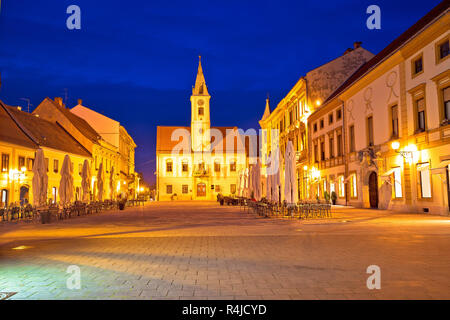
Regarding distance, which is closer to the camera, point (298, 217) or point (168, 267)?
point (168, 267)

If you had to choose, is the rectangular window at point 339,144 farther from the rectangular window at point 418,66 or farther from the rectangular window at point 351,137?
the rectangular window at point 418,66

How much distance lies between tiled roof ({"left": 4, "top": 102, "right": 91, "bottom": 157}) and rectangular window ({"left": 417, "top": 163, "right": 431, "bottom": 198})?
29.6 metres

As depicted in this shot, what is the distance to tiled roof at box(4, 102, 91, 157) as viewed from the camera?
3271 centimetres

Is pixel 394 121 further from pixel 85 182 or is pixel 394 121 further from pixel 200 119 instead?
pixel 200 119

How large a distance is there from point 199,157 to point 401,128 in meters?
46.6

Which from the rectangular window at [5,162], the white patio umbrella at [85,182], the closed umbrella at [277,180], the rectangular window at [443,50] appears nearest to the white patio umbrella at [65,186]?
the white patio umbrella at [85,182]

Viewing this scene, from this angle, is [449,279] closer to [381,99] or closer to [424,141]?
[424,141]

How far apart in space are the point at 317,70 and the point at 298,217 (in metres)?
22.0

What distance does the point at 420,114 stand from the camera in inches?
786

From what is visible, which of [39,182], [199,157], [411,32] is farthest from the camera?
[199,157]

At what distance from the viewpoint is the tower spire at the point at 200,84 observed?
223 ft

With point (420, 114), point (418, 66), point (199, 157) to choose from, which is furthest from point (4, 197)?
point (199, 157)
